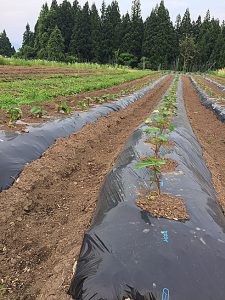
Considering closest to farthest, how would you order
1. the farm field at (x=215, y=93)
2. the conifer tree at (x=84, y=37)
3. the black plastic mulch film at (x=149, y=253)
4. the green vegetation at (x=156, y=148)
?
the black plastic mulch film at (x=149, y=253) < the green vegetation at (x=156, y=148) < the farm field at (x=215, y=93) < the conifer tree at (x=84, y=37)

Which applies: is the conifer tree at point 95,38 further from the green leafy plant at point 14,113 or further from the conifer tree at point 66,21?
the green leafy plant at point 14,113

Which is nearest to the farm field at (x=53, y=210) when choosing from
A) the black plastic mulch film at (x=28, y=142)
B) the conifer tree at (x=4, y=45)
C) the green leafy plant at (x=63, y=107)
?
the black plastic mulch film at (x=28, y=142)

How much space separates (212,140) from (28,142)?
16.2 ft

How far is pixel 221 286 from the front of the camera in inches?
89.7

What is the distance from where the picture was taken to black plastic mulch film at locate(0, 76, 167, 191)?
14.8 ft

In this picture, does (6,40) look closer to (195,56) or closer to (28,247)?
(195,56)

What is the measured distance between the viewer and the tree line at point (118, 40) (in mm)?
52719

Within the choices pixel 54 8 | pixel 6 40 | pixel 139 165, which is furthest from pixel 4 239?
pixel 6 40

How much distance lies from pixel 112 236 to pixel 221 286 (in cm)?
95

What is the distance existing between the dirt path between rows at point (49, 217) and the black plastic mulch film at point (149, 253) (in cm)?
28

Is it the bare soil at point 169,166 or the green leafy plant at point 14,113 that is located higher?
the green leafy plant at point 14,113

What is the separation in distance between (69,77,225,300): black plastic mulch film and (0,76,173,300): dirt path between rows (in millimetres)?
283

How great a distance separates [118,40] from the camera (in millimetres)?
55625

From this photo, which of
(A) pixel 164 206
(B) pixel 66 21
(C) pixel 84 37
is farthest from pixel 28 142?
(B) pixel 66 21
